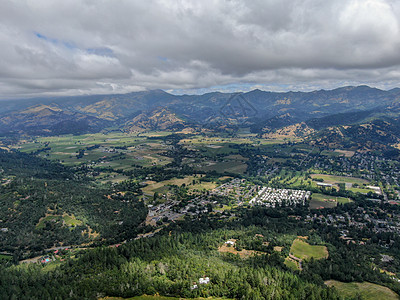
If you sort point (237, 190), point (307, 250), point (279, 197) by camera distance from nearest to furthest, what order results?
point (307, 250) < point (279, 197) < point (237, 190)

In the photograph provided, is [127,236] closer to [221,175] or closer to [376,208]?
[221,175]

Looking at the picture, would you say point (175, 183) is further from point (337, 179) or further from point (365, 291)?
point (365, 291)

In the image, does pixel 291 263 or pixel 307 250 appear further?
pixel 307 250

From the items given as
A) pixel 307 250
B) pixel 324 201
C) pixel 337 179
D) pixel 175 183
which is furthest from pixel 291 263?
pixel 337 179

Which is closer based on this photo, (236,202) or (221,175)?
(236,202)

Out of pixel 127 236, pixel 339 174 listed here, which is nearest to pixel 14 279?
pixel 127 236

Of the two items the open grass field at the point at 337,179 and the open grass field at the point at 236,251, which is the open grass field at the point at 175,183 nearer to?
the open grass field at the point at 236,251
